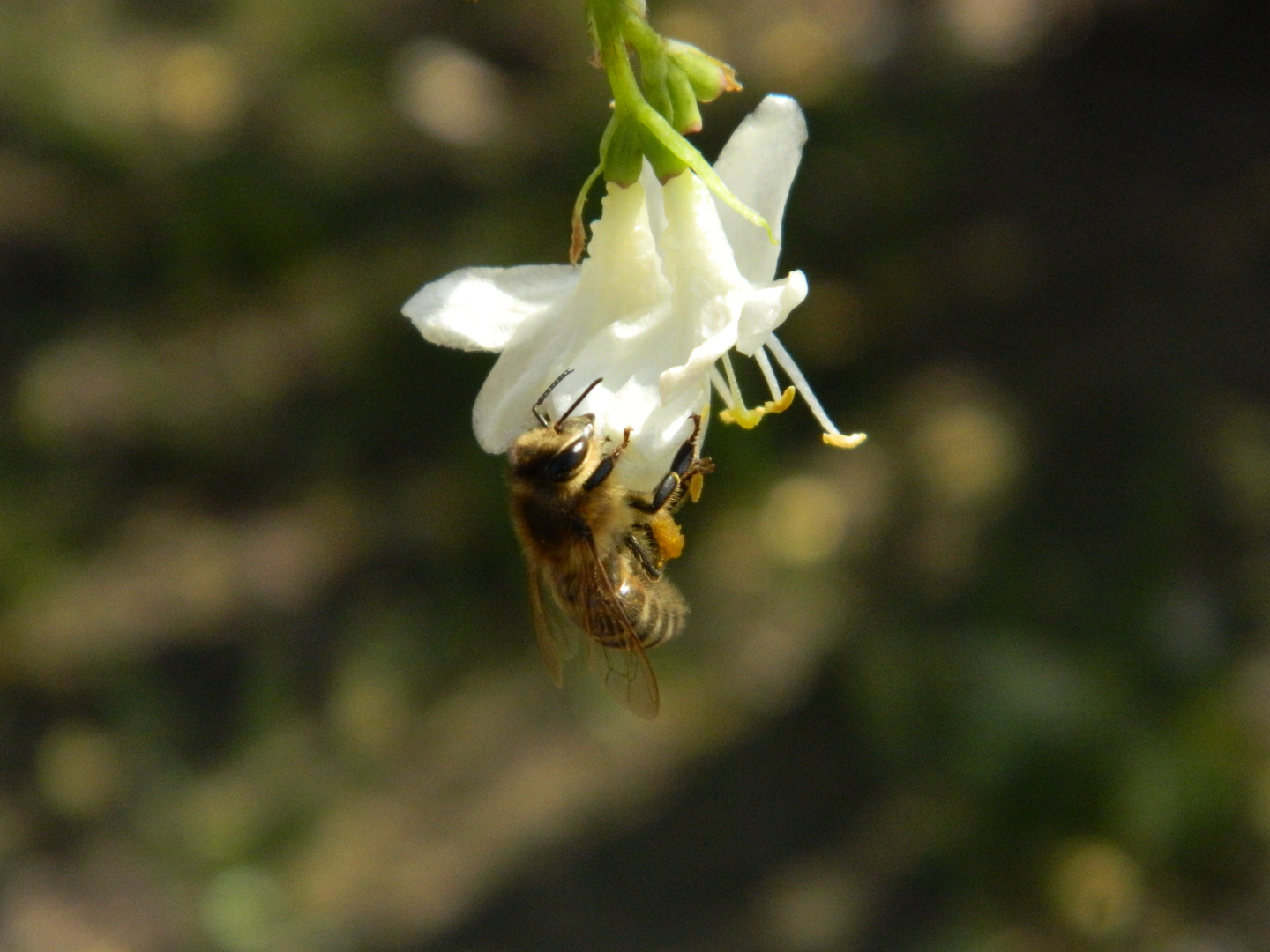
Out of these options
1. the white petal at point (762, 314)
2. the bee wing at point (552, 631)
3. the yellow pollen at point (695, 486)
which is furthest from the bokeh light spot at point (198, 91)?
the white petal at point (762, 314)

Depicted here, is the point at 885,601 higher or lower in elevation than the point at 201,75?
lower

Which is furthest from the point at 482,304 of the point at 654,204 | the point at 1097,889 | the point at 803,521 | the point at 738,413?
the point at 803,521

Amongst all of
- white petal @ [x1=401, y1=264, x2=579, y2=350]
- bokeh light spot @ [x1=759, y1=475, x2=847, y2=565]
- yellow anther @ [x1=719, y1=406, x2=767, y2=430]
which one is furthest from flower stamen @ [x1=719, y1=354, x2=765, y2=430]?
bokeh light spot @ [x1=759, y1=475, x2=847, y2=565]

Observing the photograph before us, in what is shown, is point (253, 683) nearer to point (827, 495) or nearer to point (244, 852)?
point (244, 852)

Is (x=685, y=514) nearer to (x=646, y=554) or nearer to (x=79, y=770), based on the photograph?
(x=79, y=770)

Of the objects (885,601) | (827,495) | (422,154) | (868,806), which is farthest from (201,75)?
(868,806)

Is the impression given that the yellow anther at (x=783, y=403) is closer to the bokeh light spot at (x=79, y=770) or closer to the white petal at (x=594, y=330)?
the white petal at (x=594, y=330)
